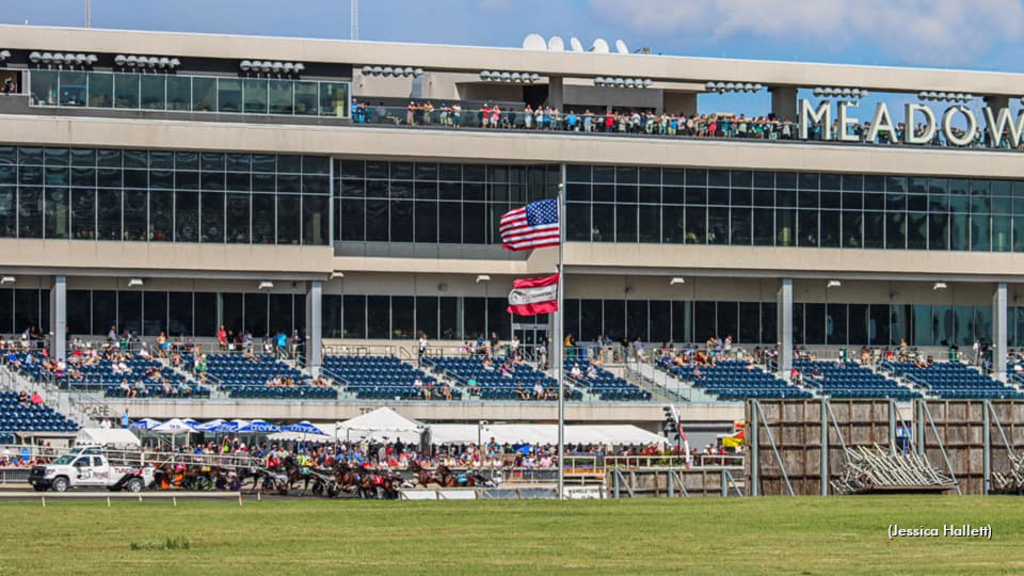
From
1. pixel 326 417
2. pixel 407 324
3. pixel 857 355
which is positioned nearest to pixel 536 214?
pixel 326 417

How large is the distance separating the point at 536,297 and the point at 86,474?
44.6 ft

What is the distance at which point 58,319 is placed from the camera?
232 feet

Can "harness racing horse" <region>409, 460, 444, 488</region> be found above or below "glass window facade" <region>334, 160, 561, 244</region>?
below

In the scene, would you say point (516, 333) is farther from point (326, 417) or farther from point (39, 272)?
point (39, 272)

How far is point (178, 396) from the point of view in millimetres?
67812

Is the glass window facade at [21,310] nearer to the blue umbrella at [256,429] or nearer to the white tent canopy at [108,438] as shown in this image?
the white tent canopy at [108,438]

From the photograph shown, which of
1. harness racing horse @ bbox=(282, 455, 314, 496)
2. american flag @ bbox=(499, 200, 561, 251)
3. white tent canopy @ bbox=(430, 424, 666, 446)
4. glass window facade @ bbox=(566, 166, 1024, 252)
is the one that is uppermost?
glass window facade @ bbox=(566, 166, 1024, 252)

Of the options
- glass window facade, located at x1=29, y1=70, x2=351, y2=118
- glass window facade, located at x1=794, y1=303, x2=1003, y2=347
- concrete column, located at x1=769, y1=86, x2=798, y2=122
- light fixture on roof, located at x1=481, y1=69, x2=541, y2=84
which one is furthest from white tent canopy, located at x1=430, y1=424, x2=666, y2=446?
concrete column, located at x1=769, y1=86, x2=798, y2=122

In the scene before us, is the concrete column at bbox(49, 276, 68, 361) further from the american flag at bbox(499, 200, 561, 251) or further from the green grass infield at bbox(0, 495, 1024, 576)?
the green grass infield at bbox(0, 495, 1024, 576)

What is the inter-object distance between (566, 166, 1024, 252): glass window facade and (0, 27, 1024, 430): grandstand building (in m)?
0.09

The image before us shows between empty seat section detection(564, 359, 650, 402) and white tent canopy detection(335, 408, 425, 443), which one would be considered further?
empty seat section detection(564, 359, 650, 402)

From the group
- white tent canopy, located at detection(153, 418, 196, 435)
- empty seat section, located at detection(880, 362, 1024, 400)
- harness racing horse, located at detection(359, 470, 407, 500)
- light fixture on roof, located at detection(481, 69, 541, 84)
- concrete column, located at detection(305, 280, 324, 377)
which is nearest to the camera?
harness racing horse, located at detection(359, 470, 407, 500)

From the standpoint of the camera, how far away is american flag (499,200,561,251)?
184 feet

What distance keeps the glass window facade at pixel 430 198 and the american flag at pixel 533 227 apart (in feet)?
56.8
